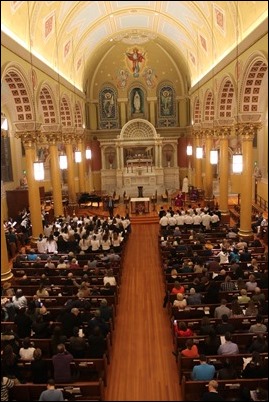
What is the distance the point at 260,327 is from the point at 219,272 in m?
4.10

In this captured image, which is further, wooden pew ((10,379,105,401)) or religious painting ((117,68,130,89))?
religious painting ((117,68,130,89))

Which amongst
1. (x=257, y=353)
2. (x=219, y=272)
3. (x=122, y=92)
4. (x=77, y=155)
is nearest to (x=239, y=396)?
(x=257, y=353)

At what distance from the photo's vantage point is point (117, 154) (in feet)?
120

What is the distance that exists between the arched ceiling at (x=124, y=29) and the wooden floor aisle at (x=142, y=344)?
29.1ft

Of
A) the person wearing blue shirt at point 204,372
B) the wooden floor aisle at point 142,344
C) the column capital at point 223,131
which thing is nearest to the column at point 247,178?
the column capital at point 223,131

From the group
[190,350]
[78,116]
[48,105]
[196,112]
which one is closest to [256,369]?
[190,350]

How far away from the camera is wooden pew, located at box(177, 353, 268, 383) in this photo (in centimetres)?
821

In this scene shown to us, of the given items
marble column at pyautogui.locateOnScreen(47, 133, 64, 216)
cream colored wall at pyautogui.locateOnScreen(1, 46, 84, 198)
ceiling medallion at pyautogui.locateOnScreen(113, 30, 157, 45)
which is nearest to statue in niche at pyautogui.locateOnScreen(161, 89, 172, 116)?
ceiling medallion at pyautogui.locateOnScreen(113, 30, 157, 45)

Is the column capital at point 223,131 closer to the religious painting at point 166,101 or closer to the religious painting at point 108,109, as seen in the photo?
the religious painting at point 166,101

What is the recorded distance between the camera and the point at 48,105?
22688mm

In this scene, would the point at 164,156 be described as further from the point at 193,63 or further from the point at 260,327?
the point at 260,327

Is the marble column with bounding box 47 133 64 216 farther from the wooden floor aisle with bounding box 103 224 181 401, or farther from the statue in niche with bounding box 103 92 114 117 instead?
the statue in niche with bounding box 103 92 114 117

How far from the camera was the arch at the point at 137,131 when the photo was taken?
120 ft

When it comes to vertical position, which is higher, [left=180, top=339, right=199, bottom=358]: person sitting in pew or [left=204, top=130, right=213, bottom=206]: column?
[left=204, top=130, right=213, bottom=206]: column
